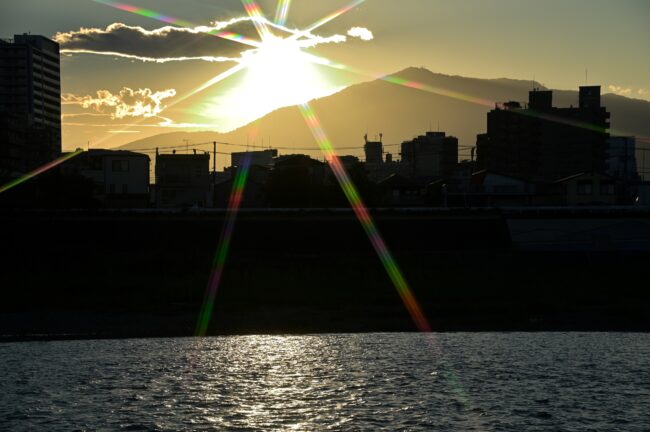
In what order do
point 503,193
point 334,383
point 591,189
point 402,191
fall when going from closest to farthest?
point 334,383
point 591,189
point 503,193
point 402,191

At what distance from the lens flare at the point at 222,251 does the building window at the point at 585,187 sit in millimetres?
41494

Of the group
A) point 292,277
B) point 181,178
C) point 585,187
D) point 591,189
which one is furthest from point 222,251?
point 181,178

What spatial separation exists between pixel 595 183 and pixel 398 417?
7967 centimetres

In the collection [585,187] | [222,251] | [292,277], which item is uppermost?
[585,187]

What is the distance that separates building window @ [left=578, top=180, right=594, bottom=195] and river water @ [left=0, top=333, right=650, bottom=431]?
64045mm

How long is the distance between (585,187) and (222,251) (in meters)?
50.3

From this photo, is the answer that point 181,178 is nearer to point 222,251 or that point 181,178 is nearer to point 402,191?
point 402,191

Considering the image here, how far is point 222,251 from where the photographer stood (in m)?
63.4

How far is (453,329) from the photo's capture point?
3512cm

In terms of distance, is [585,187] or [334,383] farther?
[585,187]

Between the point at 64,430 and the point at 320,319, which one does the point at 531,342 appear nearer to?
the point at 320,319

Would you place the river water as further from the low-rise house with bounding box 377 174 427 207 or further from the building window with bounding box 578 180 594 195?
the low-rise house with bounding box 377 174 427 207

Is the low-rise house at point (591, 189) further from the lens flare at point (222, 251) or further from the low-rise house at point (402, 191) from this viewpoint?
the lens flare at point (222, 251)

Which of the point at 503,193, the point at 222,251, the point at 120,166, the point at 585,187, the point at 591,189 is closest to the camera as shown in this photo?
the point at 222,251
